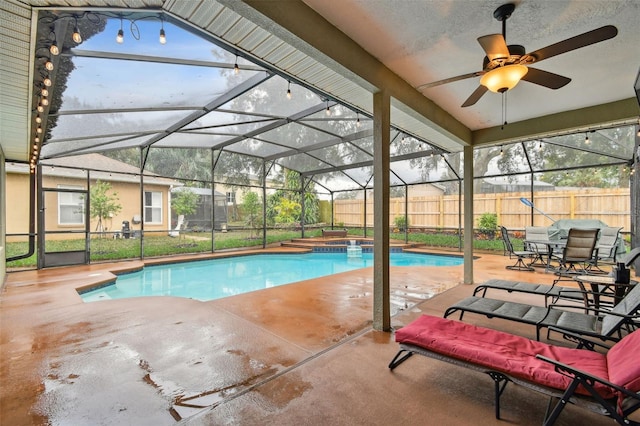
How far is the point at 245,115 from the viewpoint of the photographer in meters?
6.25


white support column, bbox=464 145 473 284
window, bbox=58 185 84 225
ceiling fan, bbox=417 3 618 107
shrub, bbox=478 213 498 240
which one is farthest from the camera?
shrub, bbox=478 213 498 240

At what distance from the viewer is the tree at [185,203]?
10.8 m

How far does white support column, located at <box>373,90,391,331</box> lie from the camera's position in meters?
3.31

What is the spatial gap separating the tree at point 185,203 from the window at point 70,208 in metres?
2.94

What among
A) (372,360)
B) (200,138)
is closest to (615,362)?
(372,360)

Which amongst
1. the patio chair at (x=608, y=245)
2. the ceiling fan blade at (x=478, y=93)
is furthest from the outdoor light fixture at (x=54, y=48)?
the patio chair at (x=608, y=245)

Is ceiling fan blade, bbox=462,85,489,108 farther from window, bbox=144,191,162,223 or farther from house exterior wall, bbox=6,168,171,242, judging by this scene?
window, bbox=144,191,162,223

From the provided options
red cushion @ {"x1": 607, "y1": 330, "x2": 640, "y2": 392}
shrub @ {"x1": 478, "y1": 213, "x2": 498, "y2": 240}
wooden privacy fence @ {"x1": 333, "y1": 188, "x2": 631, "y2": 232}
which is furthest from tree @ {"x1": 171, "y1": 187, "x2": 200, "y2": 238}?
red cushion @ {"x1": 607, "y1": 330, "x2": 640, "y2": 392}

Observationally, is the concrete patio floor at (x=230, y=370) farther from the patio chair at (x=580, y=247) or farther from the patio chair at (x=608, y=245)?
the patio chair at (x=608, y=245)

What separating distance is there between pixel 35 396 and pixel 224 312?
1.96 meters

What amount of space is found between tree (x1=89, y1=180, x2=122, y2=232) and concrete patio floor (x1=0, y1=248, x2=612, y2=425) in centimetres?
475

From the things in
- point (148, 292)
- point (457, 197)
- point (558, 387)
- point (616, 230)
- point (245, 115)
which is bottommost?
point (148, 292)

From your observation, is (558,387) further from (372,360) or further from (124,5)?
(124,5)

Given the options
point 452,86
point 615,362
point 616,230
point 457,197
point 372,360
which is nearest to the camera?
point 615,362
